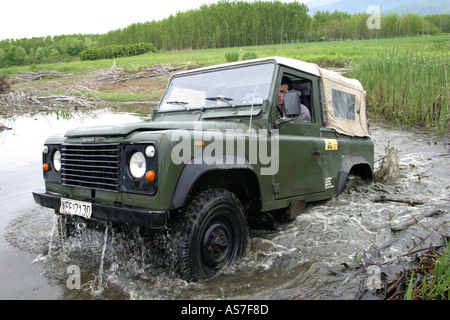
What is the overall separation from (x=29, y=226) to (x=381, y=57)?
35.4ft

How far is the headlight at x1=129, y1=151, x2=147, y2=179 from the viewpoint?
2.49m

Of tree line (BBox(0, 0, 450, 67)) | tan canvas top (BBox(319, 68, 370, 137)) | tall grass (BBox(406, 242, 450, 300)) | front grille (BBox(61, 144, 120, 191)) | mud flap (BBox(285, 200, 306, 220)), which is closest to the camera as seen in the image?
tall grass (BBox(406, 242, 450, 300))

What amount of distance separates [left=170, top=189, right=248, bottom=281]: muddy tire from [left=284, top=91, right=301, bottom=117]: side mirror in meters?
1.05

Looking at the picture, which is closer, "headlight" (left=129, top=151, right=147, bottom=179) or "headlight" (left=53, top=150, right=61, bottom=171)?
"headlight" (left=129, top=151, right=147, bottom=179)

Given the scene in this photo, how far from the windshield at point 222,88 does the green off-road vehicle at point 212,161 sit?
0.5 inches

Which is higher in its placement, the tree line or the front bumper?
the tree line

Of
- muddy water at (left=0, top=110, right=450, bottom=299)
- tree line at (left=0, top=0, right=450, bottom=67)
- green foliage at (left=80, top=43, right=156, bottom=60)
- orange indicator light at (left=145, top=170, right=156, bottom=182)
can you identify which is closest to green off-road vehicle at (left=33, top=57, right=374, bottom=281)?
orange indicator light at (left=145, top=170, right=156, bottom=182)

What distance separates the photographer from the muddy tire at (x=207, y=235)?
8.48ft

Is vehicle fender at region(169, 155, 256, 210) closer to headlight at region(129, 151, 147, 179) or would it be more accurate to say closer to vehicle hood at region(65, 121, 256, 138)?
headlight at region(129, 151, 147, 179)

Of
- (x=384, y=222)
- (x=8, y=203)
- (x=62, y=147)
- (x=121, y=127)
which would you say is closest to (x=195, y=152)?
(x=121, y=127)

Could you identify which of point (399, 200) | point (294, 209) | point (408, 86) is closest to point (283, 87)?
point (294, 209)

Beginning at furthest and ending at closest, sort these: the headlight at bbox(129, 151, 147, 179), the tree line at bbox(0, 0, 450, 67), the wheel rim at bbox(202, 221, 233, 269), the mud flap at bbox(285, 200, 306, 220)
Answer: the tree line at bbox(0, 0, 450, 67) < the mud flap at bbox(285, 200, 306, 220) < the wheel rim at bbox(202, 221, 233, 269) < the headlight at bbox(129, 151, 147, 179)

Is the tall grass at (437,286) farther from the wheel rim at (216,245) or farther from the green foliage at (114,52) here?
the green foliage at (114,52)

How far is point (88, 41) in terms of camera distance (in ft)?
184
